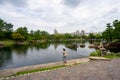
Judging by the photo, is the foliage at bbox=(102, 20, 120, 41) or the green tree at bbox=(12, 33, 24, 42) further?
the green tree at bbox=(12, 33, 24, 42)

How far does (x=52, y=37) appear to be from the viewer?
405ft

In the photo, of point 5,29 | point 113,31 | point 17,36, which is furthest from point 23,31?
point 113,31

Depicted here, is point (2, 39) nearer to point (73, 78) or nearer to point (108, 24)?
point (108, 24)

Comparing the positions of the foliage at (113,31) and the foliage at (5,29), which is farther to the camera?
the foliage at (5,29)

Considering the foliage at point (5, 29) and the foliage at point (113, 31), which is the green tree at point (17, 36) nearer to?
the foliage at point (5, 29)

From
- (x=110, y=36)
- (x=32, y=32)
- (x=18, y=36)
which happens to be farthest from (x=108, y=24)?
(x=32, y=32)

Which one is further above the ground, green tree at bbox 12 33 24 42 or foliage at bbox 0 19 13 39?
foliage at bbox 0 19 13 39

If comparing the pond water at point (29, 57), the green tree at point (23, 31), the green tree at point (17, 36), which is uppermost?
the green tree at point (23, 31)

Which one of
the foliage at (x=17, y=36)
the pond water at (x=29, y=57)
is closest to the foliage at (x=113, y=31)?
the pond water at (x=29, y=57)

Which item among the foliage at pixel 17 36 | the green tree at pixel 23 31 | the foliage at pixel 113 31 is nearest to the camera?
the foliage at pixel 113 31

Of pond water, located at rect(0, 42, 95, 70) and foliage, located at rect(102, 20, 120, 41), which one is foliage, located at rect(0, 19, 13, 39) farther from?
foliage, located at rect(102, 20, 120, 41)

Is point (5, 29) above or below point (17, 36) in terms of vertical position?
above

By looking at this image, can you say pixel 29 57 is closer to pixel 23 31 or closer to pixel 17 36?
pixel 17 36

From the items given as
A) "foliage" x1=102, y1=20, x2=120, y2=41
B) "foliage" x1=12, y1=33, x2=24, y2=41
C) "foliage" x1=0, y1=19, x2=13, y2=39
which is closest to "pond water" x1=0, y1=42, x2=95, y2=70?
"foliage" x1=102, y1=20, x2=120, y2=41
